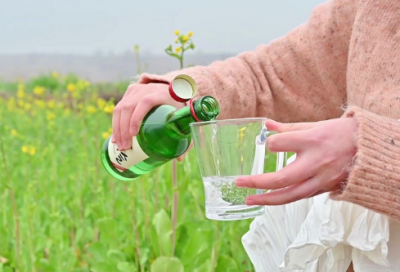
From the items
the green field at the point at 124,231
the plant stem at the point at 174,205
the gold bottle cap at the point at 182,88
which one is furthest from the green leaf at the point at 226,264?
the gold bottle cap at the point at 182,88

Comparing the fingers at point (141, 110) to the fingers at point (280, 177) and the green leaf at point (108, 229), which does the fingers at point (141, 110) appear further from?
the green leaf at point (108, 229)

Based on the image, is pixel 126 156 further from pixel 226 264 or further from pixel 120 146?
pixel 226 264

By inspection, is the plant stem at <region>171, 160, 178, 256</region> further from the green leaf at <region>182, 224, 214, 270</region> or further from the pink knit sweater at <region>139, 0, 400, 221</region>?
the pink knit sweater at <region>139, 0, 400, 221</region>

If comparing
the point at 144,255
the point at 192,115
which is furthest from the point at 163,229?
the point at 192,115

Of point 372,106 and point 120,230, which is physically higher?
point 372,106

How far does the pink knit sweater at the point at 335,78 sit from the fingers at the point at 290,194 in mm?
44

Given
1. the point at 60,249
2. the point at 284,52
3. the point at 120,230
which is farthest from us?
the point at 120,230

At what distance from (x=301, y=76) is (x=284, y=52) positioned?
0.06 meters

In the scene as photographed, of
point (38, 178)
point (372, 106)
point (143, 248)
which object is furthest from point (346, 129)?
point (38, 178)

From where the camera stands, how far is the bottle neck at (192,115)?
76cm

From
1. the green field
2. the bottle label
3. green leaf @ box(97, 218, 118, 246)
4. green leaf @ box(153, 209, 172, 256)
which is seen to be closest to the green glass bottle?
the bottle label

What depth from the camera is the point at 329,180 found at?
0.64 meters

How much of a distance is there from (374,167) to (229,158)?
0.16 metres

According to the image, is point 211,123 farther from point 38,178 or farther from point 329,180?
point 38,178
